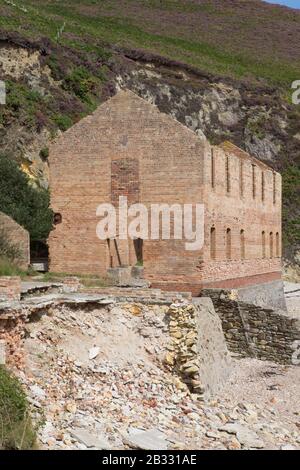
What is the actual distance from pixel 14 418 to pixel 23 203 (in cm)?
1737

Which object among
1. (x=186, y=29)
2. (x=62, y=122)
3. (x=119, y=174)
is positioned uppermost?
(x=186, y=29)

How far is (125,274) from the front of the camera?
23625 millimetres

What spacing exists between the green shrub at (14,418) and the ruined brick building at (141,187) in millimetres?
10903

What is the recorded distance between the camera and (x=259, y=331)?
71.6ft

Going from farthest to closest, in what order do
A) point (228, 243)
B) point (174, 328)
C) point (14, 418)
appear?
point (228, 243)
point (174, 328)
point (14, 418)

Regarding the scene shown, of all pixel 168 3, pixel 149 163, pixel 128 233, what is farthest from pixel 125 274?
pixel 168 3

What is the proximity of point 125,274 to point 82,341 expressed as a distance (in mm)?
7175

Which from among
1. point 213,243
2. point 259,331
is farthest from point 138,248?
point 259,331

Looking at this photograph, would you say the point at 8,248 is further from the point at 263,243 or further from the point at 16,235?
the point at 263,243

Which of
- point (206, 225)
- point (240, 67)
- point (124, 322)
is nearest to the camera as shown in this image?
point (124, 322)

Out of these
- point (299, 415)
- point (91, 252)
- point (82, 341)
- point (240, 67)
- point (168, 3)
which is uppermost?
point (168, 3)

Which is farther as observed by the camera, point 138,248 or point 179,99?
point 179,99

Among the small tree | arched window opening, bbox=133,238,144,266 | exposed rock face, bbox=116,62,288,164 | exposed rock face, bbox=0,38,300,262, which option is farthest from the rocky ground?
exposed rock face, bbox=116,62,288,164
